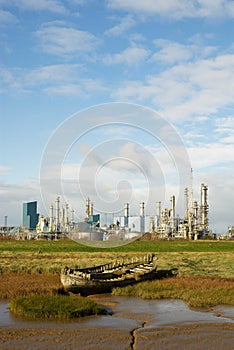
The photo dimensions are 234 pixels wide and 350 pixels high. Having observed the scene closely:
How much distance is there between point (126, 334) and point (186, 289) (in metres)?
10.4

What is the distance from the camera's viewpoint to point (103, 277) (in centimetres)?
2962

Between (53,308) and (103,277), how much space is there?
9.76 m

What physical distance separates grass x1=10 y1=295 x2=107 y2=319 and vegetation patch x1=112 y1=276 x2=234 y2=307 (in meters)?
5.28

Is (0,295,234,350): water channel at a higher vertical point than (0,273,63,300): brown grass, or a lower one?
lower

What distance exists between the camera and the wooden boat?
25844 millimetres

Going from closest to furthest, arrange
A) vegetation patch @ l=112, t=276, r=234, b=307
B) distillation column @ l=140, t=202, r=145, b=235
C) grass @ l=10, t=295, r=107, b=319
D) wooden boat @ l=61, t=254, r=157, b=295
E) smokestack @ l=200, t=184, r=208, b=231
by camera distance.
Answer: grass @ l=10, t=295, r=107, b=319
vegetation patch @ l=112, t=276, r=234, b=307
wooden boat @ l=61, t=254, r=157, b=295
smokestack @ l=200, t=184, r=208, b=231
distillation column @ l=140, t=202, r=145, b=235

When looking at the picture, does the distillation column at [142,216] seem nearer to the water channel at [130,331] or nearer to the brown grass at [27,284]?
the brown grass at [27,284]

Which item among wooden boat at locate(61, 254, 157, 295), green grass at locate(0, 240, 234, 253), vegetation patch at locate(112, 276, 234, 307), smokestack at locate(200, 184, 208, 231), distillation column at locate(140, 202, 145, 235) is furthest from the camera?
distillation column at locate(140, 202, 145, 235)

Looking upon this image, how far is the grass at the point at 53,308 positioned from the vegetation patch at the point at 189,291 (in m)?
5.28

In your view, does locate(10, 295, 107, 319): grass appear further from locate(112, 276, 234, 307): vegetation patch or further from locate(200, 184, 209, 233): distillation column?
locate(200, 184, 209, 233): distillation column

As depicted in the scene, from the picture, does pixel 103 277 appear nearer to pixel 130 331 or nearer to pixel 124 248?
pixel 130 331

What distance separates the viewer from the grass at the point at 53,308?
19.7 metres

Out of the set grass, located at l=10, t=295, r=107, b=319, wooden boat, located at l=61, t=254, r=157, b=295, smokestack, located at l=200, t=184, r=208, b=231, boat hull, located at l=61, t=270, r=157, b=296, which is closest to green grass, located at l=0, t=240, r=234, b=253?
smokestack, located at l=200, t=184, r=208, b=231

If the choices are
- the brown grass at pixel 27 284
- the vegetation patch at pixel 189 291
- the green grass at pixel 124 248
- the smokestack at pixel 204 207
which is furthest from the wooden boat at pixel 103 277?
the smokestack at pixel 204 207
